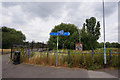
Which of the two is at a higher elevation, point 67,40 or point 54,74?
point 67,40


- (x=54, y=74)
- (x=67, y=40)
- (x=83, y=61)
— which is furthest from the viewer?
(x=67, y=40)

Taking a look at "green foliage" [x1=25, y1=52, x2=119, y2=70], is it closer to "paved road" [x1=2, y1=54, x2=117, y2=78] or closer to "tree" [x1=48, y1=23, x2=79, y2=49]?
"paved road" [x1=2, y1=54, x2=117, y2=78]

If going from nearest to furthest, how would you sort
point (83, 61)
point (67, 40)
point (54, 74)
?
point (54, 74) → point (83, 61) → point (67, 40)

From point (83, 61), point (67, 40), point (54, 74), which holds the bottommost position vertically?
point (54, 74)

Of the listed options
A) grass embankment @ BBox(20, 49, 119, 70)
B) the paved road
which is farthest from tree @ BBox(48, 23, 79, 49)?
the paved road

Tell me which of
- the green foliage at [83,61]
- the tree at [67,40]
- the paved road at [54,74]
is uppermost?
the tree at [67,40]

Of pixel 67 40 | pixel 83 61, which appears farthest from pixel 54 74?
pixel 67 40

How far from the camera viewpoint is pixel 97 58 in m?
5.93

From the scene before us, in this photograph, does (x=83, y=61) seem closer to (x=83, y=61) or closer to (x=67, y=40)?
(x=83, y=61)

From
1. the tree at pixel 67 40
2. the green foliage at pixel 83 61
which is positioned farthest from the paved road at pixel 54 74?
the tree at pixel 67 40

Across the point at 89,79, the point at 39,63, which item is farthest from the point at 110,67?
the point at 39,63

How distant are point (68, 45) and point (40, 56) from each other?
1344 cm

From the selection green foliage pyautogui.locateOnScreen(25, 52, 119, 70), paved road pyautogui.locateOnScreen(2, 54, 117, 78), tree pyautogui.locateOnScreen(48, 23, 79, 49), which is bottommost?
paved road pyautogui.locateOnScreen(2, 54, 117, 78)

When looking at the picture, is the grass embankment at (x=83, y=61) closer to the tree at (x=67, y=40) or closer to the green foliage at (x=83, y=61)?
the green foliage at (x=83, y=61)
